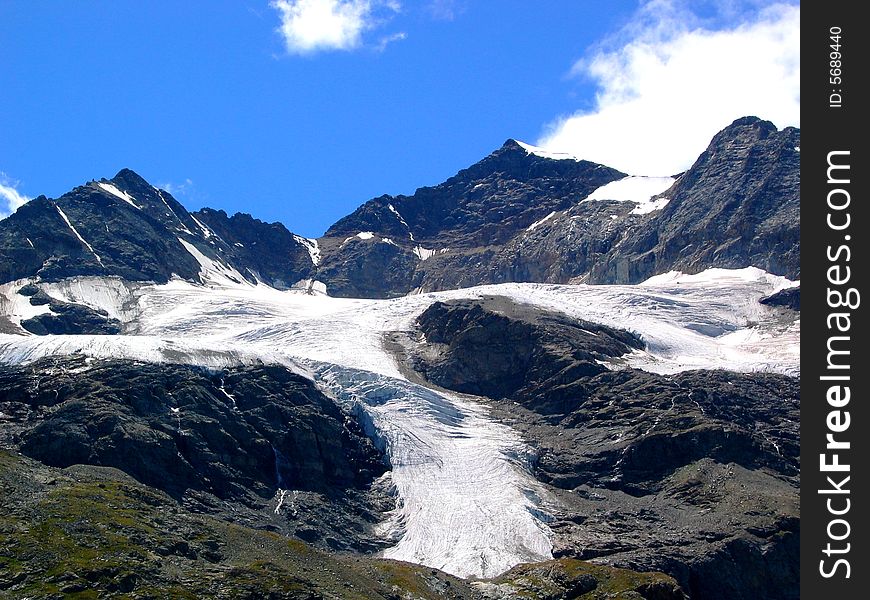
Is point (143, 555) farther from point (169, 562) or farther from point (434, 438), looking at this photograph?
point (434, 438)

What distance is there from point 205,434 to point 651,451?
5863 centimetres

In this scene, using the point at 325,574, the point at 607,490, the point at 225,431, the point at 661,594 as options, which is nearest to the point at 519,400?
the point at 607,490

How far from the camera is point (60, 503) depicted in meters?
99.9

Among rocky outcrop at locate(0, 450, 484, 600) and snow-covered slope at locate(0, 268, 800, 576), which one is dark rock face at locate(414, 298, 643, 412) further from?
rocky outcrop at locate(0, 450, 484, 600)

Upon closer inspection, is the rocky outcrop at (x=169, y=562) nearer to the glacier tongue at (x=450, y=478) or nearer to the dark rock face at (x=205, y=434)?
the glacier tongue at (x=450, y=478)

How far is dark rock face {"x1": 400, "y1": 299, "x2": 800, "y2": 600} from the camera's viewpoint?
12606cm

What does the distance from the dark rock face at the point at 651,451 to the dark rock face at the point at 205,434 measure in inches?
1042

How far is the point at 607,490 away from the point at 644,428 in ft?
49.2

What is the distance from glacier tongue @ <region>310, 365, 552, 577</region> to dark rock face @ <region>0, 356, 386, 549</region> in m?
4.68

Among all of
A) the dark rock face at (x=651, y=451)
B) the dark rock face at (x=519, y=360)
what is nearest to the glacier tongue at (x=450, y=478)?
the dark rock face at (x=651, y=451)

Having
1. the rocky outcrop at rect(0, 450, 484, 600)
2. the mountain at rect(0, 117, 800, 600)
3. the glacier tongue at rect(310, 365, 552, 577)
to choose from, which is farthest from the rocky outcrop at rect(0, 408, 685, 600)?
the glacier tongue at rect(310, 365, 552, 577)
